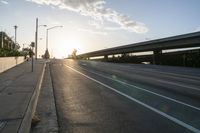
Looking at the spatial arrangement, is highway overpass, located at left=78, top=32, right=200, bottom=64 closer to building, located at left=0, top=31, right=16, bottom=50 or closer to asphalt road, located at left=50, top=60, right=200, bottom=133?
building, located at left=0, top=31, right=16, bottom=50

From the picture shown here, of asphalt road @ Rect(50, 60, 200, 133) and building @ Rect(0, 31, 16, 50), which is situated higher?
building @ Rect(0, 31, 16, 50)

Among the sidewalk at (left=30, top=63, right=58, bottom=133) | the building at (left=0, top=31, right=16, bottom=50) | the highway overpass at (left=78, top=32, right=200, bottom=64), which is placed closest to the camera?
the sidewalk at (left=30, top=63, right=58, bottom=133)

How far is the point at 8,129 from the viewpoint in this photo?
7125mm

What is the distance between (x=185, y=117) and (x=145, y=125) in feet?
5.38

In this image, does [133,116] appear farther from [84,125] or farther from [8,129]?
[8,129]

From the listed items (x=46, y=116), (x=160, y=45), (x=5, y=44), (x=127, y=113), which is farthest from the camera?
(x=5, y=44)

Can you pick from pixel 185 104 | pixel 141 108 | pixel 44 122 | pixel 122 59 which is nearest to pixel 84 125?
pixel 44 122

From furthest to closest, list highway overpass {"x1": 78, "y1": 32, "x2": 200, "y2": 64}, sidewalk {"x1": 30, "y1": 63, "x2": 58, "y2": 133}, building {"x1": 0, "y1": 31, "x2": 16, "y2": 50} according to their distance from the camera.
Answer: highway overpass {"x1": 78, "y1": 32, "x2": 200, "y2": 64} → building {"x1": 0, "y1": 31, "x2": 16, "y2": 50} → sidewalk {"x1": 30, "y1": 63, "x2": 58, "y2": 133}

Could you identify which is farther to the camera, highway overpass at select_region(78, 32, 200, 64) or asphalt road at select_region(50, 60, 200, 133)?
highway overpass at select_region(78, 32, 200, 64)

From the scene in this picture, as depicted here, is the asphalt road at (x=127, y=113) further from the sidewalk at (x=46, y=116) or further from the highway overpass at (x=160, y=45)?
the highway overpass at (x=160, y=45)

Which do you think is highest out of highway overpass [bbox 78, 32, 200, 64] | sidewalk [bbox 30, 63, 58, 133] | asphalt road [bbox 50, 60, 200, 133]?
highway overpass [bbox 78, 32, 200, 64]

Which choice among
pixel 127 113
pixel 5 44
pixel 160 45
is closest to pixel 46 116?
pixel 127 113

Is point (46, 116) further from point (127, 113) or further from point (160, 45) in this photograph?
point (160, 45)

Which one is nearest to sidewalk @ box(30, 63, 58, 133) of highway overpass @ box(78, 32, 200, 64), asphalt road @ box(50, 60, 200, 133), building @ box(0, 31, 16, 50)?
asphalt road @ box(50, 60, 200, 133)
